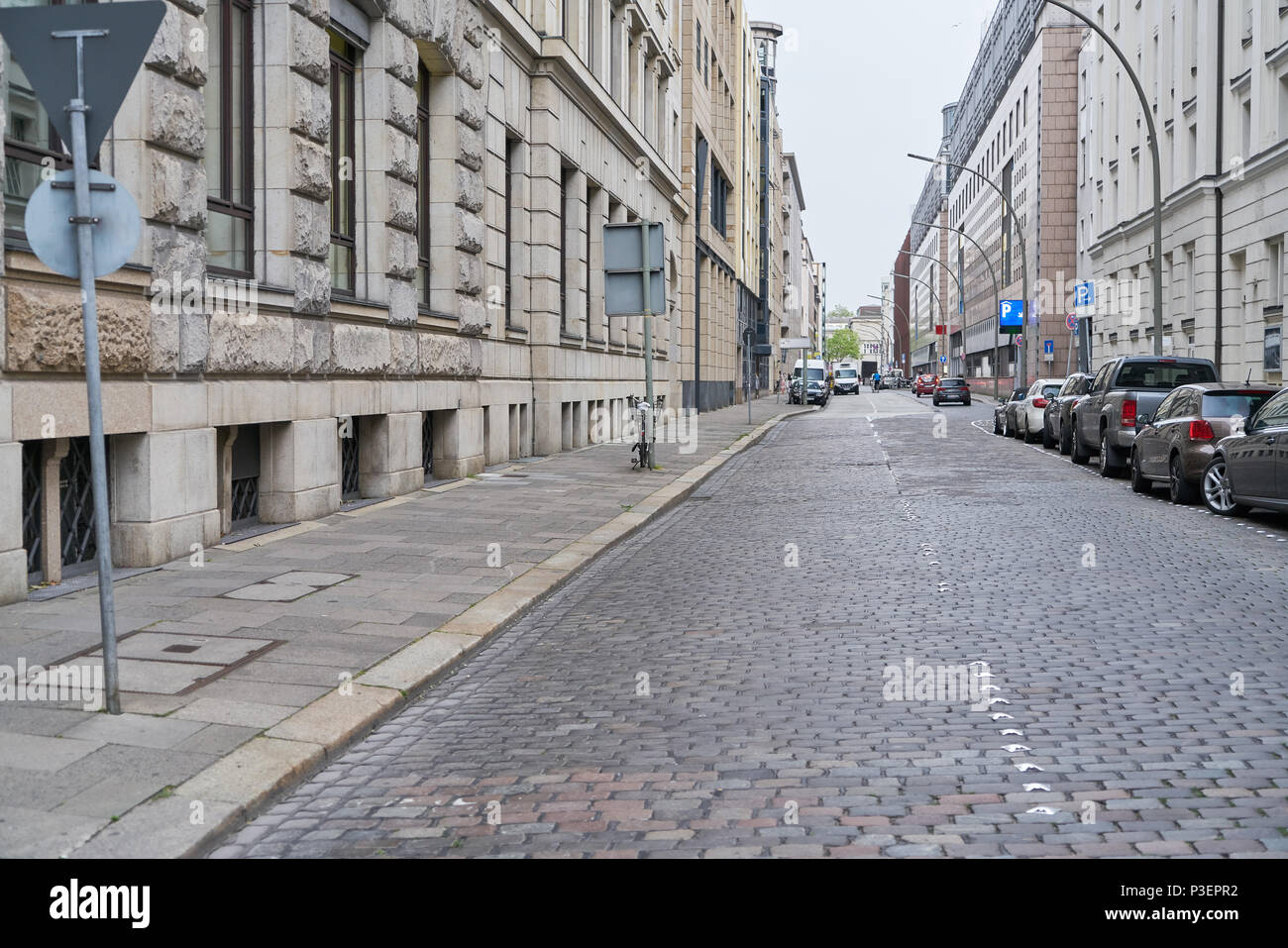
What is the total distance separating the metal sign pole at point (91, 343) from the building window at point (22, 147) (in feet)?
10.2

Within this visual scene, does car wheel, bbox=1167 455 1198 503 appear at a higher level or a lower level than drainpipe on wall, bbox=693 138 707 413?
lower

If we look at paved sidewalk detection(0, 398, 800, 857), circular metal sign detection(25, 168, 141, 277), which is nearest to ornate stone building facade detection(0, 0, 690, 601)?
paved sidewalk detection(0, 398, 800, 857)

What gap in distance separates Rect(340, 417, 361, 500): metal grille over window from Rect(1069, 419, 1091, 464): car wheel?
1312 centimetres

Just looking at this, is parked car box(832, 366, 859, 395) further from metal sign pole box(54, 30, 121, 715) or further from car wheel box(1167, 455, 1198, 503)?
metal sign pole box(54, 30, 121, 715)

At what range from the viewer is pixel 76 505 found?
8.93 meters

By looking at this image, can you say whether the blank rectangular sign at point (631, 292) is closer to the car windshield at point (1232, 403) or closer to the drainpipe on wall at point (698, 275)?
the car windshield at point (1232, 403)

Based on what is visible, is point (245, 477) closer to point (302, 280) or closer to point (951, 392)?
point (302, 280)

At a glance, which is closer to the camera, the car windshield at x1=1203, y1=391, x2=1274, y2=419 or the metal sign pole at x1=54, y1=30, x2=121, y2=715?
the metal sign pole at x1=54, y1=30, x2=121, y2=715

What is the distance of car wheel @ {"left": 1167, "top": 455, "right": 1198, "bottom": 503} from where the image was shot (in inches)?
598

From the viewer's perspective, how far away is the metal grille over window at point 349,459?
13.7 m

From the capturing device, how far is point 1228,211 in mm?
32375

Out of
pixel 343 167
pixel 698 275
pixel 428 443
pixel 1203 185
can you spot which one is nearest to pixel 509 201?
pixel 428 443

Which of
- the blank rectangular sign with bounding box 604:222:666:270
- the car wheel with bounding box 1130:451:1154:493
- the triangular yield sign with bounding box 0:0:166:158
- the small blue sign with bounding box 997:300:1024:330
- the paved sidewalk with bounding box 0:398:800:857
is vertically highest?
the small blue sign with bounding box 997:300:1024:330

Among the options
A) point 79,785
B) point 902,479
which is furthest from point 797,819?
point 902,479
